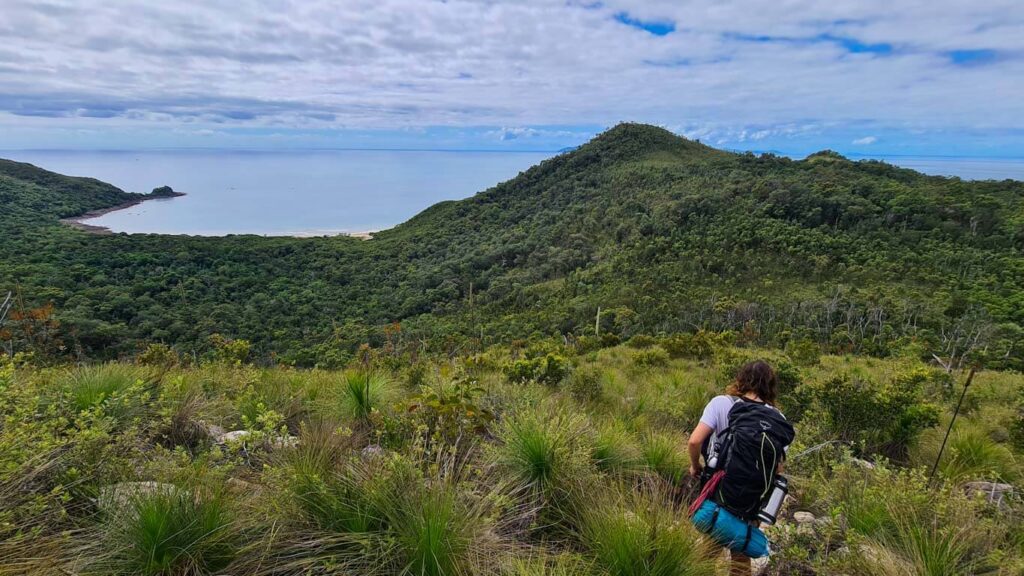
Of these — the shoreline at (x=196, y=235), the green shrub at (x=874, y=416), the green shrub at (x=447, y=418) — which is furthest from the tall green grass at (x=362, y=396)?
the shoreline at (x=196, y=235)

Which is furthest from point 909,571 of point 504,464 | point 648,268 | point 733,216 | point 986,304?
point 733,216

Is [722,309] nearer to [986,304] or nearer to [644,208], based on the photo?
[986,304]

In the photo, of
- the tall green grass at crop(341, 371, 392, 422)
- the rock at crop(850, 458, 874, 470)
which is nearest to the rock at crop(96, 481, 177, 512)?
the tall green grass at crop(341, 371, 392, 422)

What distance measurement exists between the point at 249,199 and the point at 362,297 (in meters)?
118

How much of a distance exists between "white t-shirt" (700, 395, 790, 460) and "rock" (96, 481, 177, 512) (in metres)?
3.08

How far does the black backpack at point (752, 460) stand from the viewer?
2.69m

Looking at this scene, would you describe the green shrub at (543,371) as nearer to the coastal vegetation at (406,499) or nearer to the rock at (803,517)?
the coastal vegetation at (406,499)

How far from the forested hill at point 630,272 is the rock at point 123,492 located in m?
16.3

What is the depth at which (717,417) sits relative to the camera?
3064 mm

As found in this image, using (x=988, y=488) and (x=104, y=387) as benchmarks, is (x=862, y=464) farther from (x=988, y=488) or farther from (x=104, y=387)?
(x=104, y=387)

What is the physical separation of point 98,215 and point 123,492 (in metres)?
151

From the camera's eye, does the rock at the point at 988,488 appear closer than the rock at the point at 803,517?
No

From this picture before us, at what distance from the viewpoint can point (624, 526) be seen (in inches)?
90.7

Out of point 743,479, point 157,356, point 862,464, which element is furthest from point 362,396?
point 157,356
